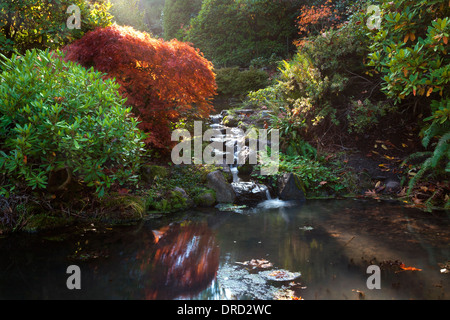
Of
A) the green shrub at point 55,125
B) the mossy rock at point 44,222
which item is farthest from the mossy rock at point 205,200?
the mossy rock at point 44,222

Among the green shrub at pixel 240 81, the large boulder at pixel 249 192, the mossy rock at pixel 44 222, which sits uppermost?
the green shrub at pixel 240 81

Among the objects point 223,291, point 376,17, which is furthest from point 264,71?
point 223,291

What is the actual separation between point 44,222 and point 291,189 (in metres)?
5.02

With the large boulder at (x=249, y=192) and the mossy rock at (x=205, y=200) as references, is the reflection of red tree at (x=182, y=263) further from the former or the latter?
the large boulder at (x=249, y=192)

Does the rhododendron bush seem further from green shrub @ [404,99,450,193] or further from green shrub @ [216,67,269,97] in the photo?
green shrub @ [216,67,269,97]

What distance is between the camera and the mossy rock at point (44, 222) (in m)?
4.98

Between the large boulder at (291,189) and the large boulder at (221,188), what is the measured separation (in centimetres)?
118

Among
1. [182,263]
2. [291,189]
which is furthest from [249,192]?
[182,263]

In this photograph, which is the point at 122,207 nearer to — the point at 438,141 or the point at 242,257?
the point at 242,257

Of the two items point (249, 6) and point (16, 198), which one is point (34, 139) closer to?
point (16, 198)

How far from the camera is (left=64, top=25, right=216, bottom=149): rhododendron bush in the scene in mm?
6512

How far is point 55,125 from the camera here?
13.6 ft

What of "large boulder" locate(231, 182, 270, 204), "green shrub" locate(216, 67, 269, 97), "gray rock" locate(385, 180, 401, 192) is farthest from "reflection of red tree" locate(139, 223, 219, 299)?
"green shrub" locate(216, 67, 269, 97)

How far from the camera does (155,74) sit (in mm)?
7113
